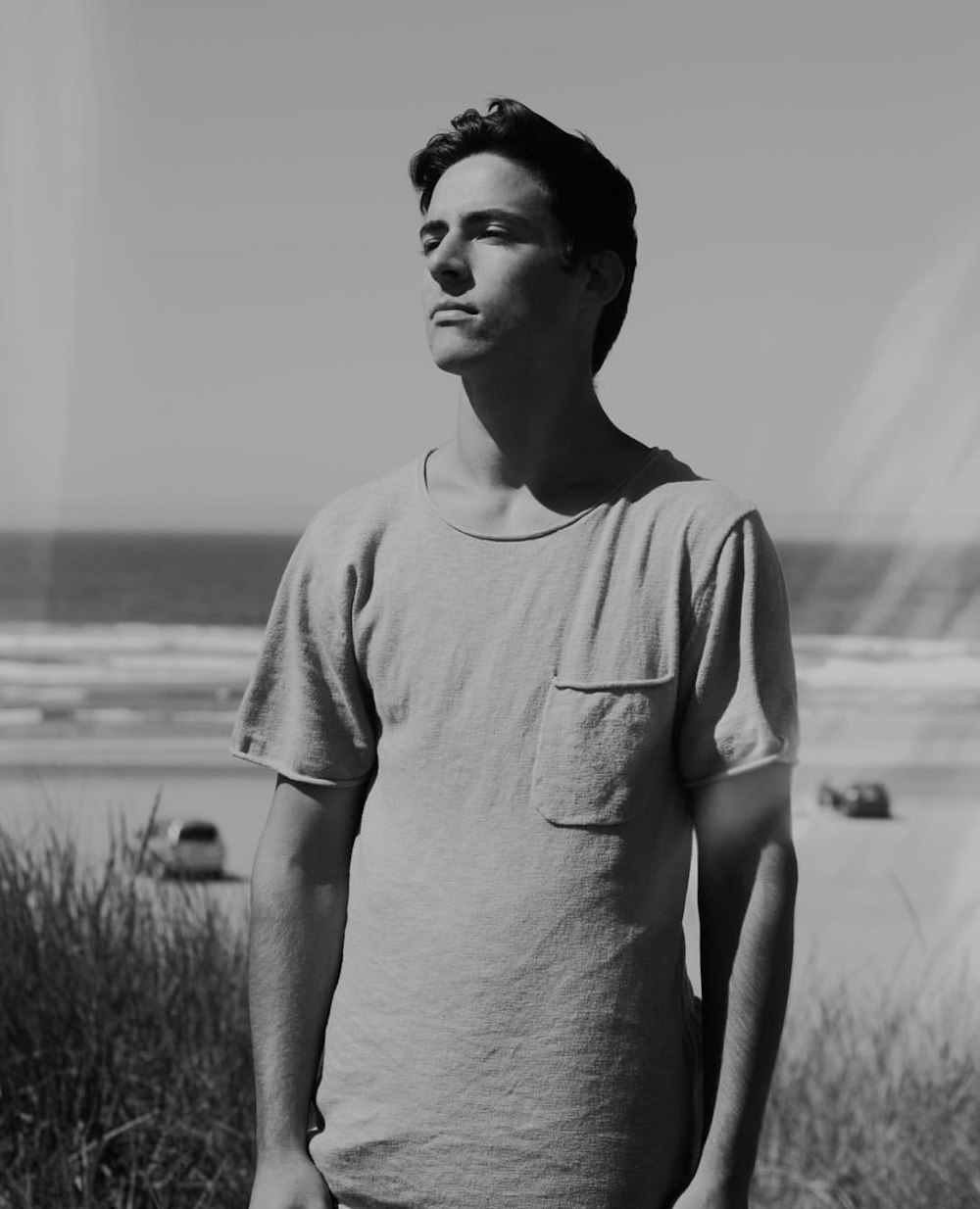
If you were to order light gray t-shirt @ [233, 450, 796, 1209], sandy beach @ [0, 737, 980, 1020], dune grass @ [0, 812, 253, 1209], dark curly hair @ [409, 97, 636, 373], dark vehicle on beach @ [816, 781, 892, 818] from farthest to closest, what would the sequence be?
1. dark vehicle on beach @ [816, 781, 892, 818]
2. sandy beach @ [0, 737, 980, 1020]
3. dune grass @ [0, 812, 253, 1209]
4. dark curly hair @ [409, 97, 636, 373]
5. light gray t-shirt @ [233, 450, 796, 1209]

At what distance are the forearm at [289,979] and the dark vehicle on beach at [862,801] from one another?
1182cm

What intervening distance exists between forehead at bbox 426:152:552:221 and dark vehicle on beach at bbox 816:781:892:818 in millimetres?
11947

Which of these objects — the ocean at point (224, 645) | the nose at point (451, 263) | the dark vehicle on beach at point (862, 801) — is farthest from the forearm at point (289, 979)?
the ocean at point (224, 645)

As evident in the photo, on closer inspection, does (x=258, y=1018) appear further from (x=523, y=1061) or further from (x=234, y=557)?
(x=234, y=557)

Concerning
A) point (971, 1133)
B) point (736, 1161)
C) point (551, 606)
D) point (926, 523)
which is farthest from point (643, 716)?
point (926, 523)

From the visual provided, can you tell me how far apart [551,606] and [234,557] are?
62.5 meters

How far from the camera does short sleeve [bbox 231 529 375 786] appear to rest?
1.66m

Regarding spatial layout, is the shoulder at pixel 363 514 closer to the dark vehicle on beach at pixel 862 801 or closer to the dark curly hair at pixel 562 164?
the dark curly hair at pixel 562 164

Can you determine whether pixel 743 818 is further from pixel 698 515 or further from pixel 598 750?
pixel 698 515

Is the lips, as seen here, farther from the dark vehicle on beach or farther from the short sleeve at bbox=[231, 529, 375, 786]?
the dark vehicle on beach

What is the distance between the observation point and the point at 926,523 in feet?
216

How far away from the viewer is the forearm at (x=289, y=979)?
1669 mm

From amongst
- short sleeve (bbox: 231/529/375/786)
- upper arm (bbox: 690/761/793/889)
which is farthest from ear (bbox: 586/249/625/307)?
upper arm (bbox: 690/761/793/889)

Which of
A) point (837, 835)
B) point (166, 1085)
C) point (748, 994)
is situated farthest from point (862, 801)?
point (748, 994)
